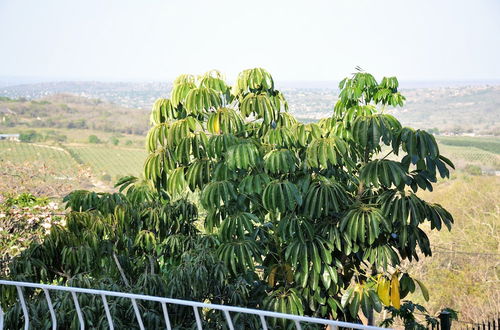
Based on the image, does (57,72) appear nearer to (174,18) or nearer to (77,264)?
(174,18)

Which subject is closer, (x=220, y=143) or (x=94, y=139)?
(x=220, y=143)

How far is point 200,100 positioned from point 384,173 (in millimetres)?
1320

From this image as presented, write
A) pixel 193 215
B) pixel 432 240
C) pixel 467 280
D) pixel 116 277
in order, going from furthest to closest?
pixel 432 240, pixel 467 280, pixel 193 215, pixel 116 277

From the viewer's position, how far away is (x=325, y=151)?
365 centimetres

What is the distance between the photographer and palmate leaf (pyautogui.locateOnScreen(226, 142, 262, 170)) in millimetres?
3596

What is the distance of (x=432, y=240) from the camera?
619 inches

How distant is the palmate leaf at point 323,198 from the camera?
3.57 meters

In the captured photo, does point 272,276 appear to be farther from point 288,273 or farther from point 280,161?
point 280,161

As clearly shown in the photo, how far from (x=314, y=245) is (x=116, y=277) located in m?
1.25

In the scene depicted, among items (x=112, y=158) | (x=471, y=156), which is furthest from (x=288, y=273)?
(x=471, y=156)

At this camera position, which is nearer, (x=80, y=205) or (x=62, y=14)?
(x=80, y=205)

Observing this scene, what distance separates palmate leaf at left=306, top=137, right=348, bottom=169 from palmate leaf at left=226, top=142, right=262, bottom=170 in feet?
1.17

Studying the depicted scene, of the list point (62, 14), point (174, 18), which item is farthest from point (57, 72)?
point (174, 18)

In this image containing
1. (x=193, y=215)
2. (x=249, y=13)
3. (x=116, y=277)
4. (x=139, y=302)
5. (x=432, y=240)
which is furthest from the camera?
(x=249, y=13)
